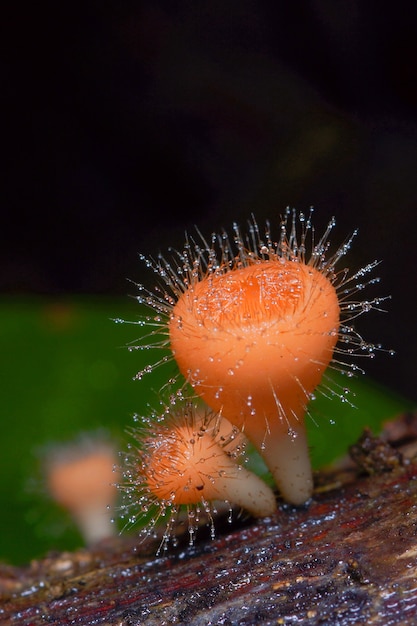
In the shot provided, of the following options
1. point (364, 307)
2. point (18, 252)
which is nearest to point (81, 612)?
point (364, 307)

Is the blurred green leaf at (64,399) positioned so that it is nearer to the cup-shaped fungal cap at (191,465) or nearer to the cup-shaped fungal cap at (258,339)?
the cup-shaped fungal cap at (191,465)

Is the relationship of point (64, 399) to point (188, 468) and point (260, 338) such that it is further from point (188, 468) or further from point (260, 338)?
point (260, 338)

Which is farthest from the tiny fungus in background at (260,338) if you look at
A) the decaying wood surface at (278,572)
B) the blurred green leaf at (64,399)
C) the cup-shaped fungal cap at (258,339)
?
the blurred green leaf at (64,399)

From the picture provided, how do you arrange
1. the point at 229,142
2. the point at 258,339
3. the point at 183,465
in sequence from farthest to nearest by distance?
the point at 229,142
the point at 183,465
the point at 258,339

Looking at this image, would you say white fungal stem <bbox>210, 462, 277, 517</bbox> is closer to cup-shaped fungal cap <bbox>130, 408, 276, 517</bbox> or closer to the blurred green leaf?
cup-shaped fungal cap <bbox>130, 408, 276, 517</bbox>

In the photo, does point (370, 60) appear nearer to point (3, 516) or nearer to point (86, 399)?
point (86, 399)

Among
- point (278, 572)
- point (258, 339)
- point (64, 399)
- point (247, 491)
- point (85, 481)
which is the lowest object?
point (278, 572)

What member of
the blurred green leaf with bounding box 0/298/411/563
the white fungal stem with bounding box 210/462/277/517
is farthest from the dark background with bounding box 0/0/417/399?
the white fungal stem with bounding box 210/462/277/517

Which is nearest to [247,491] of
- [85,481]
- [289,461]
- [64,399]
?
[289,461]
